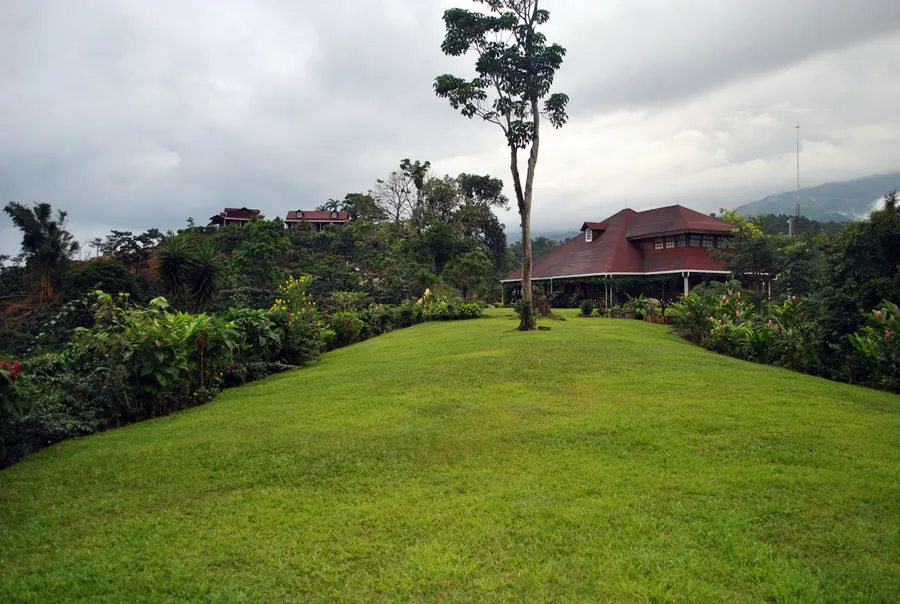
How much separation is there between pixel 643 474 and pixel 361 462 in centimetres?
237

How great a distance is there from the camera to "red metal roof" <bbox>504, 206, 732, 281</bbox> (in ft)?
89.6

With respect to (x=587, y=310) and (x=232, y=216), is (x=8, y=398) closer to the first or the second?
(x=587, y=310)

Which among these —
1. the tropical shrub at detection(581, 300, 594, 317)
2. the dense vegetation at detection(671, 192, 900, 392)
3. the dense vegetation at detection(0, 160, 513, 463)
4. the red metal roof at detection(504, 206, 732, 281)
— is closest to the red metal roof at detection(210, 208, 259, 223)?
the dense vegetation at detection(0, 160, 513, 463)

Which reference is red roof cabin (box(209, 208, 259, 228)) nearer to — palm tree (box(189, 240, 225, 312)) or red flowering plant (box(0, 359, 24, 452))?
palm tree (box(189, 240, 225, 312))

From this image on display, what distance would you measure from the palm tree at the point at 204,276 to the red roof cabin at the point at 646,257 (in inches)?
732

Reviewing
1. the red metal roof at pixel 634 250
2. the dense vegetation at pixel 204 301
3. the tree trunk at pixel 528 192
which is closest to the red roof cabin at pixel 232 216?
the dense vegetation at pixel 204 301

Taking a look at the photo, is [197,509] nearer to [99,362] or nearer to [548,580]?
[548,580]

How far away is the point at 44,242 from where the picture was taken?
26000 millimetres

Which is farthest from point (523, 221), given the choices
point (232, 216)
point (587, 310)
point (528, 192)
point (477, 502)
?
point (232, 216)

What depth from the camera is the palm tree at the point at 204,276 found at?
14.9m

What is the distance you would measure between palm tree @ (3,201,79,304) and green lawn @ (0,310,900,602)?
76.5ft

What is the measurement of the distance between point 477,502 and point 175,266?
13.3m

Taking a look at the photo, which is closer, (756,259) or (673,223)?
(756,259)

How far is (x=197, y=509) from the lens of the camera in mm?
3939
